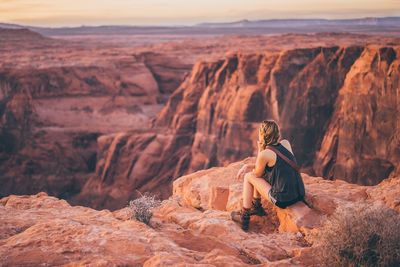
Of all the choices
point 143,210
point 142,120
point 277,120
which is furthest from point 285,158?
point 142,120

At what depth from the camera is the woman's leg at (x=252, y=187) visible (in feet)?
20.7

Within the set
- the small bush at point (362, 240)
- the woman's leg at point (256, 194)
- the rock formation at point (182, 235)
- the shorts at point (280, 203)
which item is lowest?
the rock formation at point (182, 235)

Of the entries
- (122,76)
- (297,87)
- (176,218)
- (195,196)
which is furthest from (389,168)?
(122,76)

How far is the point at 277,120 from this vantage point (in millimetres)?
25438

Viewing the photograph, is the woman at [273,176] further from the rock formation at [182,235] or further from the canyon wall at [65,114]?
the canyon wall at [65,114]

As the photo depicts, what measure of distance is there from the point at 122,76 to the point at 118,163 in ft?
59.2

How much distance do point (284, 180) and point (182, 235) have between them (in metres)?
1.36

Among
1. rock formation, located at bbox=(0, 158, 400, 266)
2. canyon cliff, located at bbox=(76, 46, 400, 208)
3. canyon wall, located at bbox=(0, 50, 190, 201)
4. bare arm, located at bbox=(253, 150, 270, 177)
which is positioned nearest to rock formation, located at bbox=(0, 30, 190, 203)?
canyon wall, located at bbox=(0, 50, 190, 201)

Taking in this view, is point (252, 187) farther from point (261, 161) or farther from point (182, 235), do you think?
point (182, 235)

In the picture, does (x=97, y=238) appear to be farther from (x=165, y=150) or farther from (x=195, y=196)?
(x=165, y=150)

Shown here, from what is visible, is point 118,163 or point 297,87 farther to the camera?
point 118,163

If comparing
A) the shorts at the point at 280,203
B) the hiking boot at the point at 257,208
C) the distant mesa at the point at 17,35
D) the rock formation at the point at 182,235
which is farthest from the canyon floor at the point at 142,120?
the distant mesa at the point at 17,35

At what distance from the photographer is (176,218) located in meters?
7.29

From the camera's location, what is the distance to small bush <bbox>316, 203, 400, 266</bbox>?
453cm
